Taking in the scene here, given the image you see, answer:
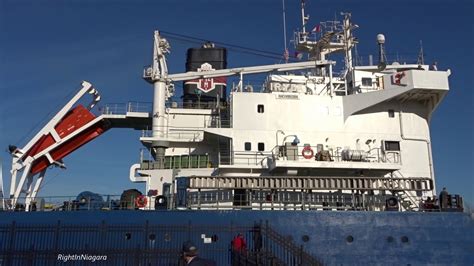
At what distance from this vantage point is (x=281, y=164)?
19125mm

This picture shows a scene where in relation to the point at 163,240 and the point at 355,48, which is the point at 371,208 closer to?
the point at 163,240

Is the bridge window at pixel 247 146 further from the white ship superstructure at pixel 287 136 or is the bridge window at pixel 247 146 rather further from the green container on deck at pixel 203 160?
the green container on deck at pixel 203 160

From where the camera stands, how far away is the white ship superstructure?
18.8m

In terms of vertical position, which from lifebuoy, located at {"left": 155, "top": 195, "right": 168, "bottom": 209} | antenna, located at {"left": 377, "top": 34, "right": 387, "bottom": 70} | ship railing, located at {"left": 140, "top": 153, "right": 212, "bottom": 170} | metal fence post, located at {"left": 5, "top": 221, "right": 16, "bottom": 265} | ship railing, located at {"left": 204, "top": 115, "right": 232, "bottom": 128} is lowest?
metal fence post, located at {"left": 5, "top": 221, "right": 16, "bottom": 265}

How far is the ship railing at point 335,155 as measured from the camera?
782 inches

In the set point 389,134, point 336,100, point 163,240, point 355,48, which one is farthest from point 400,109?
point 163,240

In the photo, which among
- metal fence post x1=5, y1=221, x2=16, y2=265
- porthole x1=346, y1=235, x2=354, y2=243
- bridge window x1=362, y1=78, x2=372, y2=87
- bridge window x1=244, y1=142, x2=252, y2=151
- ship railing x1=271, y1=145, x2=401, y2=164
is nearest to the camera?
metal fence post x1=5, y1=221, x2=16, y2=265

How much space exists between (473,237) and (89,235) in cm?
1537

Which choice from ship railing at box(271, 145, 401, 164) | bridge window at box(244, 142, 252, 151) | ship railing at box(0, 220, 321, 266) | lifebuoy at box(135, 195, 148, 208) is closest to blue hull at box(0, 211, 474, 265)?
ship railing at box(0, 220, 321, 266)

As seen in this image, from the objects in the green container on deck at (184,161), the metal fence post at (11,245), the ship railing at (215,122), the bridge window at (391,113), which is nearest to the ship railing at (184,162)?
the green container on deck at (184,161)

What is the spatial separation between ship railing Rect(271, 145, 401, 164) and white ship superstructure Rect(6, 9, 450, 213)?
50mm

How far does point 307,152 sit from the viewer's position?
65.7 feet

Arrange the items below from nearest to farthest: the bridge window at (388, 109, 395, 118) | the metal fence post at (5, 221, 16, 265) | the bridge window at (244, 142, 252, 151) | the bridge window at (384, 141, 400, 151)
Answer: the metal fence post at (5, 221, 16, 265), the bridge window at (244, 142, 252, 151), the bridge window at (384, 141, 400, 151), the bridge window at (388, 109, 395, 118)

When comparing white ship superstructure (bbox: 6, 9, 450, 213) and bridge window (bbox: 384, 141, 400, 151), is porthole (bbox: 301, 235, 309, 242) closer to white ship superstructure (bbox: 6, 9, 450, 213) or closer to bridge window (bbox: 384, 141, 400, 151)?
white ship superstructure (bbox: 6, 9, 450, 213)
